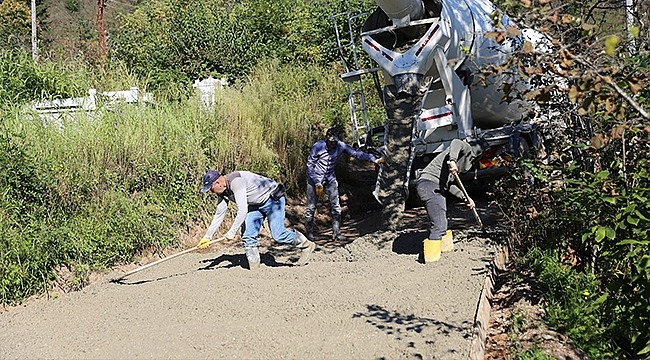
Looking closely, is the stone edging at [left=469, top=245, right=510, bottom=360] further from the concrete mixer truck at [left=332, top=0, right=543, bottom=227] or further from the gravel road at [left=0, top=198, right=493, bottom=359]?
the concrete mixer truck at [left=332, top=0, right=543, bottom=227]

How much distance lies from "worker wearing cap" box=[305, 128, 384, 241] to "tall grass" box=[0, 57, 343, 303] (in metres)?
1.35

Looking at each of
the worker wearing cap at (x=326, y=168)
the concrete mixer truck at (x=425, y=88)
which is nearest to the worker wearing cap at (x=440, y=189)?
the concrete mixer truck at (x=425, y=88)

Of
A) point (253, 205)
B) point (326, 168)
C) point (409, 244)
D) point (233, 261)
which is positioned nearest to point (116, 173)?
point (233, 261)

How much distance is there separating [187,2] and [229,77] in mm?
4829

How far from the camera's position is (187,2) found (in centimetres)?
2005

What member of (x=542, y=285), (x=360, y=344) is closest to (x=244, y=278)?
(x=360, y=344)

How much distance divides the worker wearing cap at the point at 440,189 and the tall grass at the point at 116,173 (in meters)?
3.47

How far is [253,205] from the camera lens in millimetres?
8445

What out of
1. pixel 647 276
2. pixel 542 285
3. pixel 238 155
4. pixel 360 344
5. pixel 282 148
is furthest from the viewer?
pixel 282 148

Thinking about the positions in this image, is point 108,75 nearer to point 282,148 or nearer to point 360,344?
point 282,148

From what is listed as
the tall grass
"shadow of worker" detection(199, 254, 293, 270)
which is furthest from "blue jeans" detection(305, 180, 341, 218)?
the tall grass

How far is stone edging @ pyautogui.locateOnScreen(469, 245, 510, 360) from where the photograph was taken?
541 centimetres

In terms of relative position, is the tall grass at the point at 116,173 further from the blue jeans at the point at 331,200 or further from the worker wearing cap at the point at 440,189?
the worker wearing cap at the point at 440,189

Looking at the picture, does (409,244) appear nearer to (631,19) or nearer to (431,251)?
(431,251)
